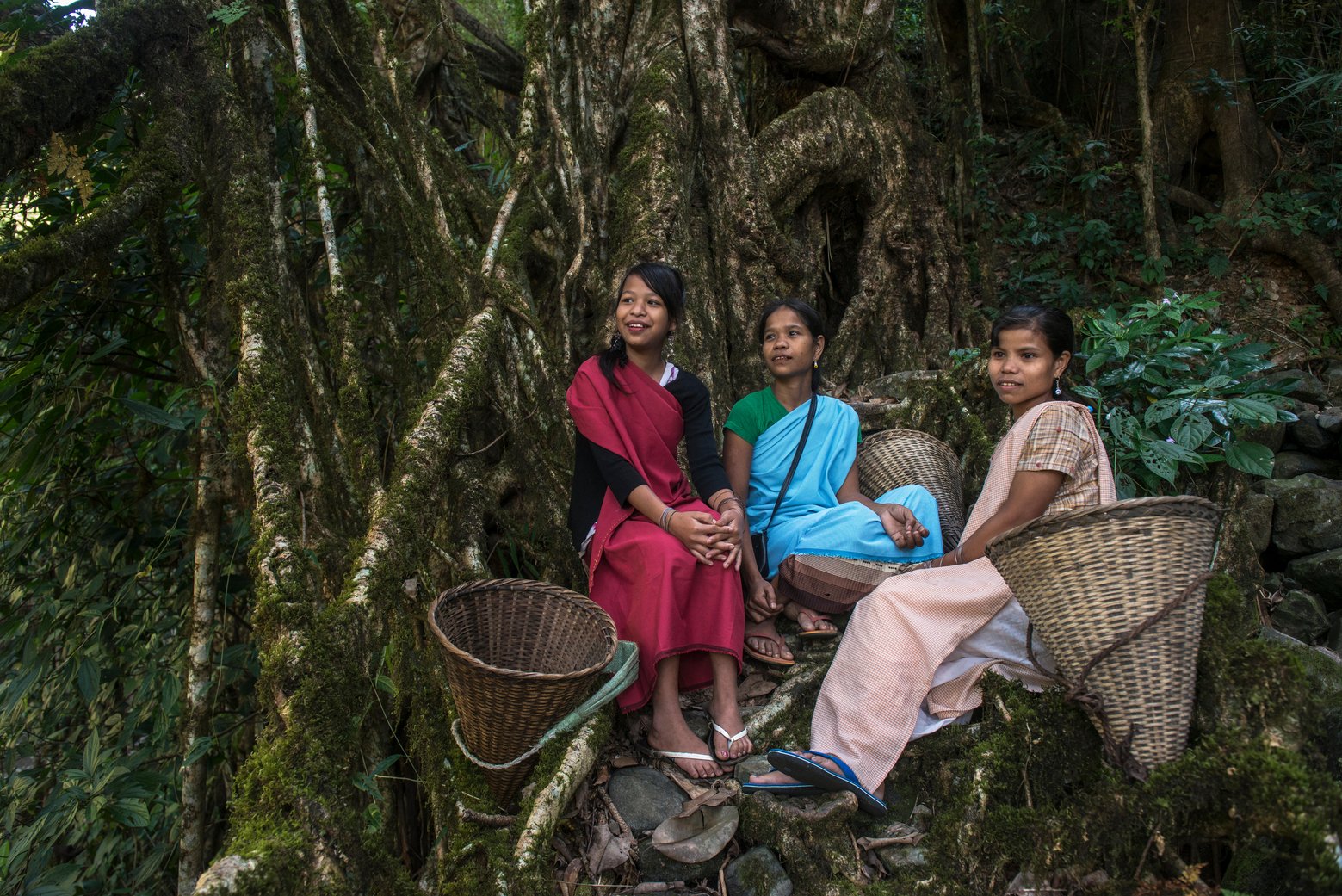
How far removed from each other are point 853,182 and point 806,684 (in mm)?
3554

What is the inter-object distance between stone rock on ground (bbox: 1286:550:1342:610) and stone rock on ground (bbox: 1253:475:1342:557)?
9 cm

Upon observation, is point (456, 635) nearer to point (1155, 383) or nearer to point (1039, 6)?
point (1155, 383)

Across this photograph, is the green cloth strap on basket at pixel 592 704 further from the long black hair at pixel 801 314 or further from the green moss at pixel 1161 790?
the long black hair at pixel 801 314

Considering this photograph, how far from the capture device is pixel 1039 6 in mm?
8398

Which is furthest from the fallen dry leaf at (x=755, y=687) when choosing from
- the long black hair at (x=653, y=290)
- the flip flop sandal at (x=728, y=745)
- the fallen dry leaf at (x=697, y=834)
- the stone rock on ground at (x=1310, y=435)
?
the stone rock on ground at (x=1310, y=435)

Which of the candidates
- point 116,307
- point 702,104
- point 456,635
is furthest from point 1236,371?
point 116,307

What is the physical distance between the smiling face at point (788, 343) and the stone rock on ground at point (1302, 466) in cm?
341

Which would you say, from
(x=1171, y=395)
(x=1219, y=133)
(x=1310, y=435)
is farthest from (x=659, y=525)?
(x=1219, y=133)

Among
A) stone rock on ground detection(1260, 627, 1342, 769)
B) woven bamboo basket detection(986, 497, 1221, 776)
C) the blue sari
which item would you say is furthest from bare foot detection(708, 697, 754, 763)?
stone rock on ground detection(1260, 627, 1342, 769)

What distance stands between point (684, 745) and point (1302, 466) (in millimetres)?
4546

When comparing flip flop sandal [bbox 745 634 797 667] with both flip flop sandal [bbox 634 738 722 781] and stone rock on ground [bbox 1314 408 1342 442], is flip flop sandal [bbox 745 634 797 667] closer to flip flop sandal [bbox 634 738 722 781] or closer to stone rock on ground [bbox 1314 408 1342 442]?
flip flop sandal [bbox 634 738 722 781]

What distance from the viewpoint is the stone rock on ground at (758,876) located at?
100 inches

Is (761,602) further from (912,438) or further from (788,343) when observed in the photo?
(912,438)

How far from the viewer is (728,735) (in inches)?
118
